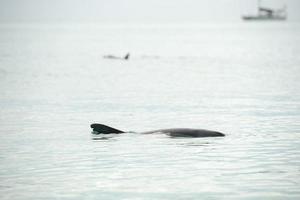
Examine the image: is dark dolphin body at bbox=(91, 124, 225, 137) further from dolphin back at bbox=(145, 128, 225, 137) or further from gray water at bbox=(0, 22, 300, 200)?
gray water at bbox=(0, 22, 300, 200)

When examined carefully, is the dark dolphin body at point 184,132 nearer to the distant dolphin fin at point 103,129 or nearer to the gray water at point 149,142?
the distant dolphin fin at point 103,129

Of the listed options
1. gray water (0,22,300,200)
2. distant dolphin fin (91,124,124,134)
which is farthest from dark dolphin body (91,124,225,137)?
gray water (0,22,300,200)

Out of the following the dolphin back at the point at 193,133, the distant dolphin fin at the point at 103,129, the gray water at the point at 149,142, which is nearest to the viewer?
the gray water at the point at 149,142

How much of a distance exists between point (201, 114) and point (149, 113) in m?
2.16

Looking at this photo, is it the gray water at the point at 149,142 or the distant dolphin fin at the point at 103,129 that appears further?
the distant dolphin fin at the point at 103,129

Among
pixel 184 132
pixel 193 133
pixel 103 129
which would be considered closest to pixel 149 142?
pixel 184 132

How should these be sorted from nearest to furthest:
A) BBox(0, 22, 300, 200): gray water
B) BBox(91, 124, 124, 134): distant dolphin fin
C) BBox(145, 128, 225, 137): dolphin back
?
BBox(0, 22, 300, 200): gray water → BBox(145, 128, 225, 137): dolphin back → BBox(91, 124, 124, 134): distant dolphin fin

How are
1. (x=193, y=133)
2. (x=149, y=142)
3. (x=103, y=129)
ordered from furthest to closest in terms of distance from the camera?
(x=103, y=129) < (x=193, y=133) < (x=149, y=142)

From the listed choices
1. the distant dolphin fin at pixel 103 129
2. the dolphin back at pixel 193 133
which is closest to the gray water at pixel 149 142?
the dolphin back at pixel 193 133

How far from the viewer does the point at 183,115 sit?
32531 mm

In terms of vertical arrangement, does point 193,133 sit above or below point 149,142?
above

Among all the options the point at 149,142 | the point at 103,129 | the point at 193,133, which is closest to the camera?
the point at 149,142

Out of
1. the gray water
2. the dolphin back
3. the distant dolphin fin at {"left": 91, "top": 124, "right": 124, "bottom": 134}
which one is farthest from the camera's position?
the distant dolphin fin at {"left": 91, "top": 124, "right": 124, "bottom": 134}

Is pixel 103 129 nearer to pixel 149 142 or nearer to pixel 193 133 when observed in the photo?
pixel 149 142
